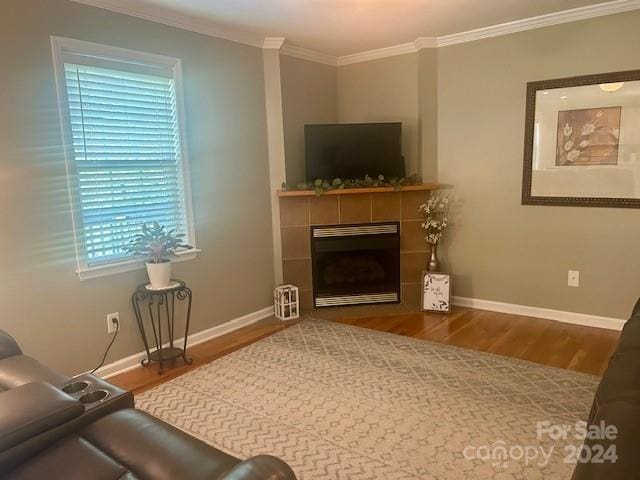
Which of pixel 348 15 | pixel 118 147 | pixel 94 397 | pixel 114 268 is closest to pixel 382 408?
pixel 94 397

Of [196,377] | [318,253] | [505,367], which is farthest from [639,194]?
[196,377]

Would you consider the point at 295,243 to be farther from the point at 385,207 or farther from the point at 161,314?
the point at 161,314

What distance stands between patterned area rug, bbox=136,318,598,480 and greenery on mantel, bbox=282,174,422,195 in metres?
1.40

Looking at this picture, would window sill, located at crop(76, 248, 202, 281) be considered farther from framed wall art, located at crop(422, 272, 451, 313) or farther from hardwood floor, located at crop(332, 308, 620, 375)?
framed wall art, located at crop(422, 272, 451, 313)

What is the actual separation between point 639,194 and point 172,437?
3.55 metres

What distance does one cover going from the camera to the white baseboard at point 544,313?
3.67 m

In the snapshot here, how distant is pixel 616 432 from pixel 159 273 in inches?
108

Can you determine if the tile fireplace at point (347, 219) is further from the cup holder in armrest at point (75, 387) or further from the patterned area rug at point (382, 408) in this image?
the cup holder in armrest at point (75, 387)

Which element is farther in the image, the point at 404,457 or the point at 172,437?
the point at 404,457

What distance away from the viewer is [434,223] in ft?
13.8

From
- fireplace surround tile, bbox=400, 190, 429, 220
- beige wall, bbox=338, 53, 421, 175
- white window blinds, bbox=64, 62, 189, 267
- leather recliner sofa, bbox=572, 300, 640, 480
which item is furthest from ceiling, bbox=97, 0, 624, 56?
leather recliner sofa, bbox=572, 300, 640, 480

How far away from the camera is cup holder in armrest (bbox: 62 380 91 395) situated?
163cm

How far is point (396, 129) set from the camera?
4.29 meters

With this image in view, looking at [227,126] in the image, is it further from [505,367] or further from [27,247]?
[505,367]
